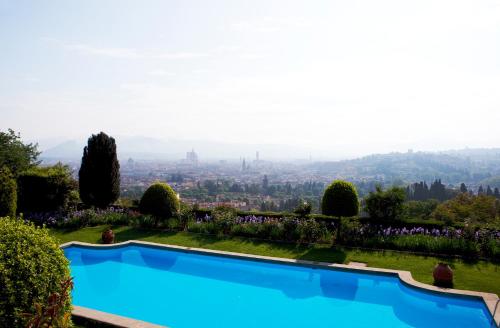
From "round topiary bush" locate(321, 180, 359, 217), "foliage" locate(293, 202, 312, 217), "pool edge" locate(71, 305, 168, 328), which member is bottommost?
"pool edge" locate(71, 305, 168, 328)

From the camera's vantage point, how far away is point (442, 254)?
10.9m

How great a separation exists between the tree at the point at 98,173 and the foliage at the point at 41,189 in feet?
2.78

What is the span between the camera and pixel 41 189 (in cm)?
1656

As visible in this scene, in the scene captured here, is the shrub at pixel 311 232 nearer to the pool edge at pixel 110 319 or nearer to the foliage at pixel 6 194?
the pool edge at pixel 110 319

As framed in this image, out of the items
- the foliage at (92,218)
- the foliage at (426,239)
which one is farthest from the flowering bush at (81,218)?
the foliage at (426,239)

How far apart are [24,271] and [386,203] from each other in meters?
11.1

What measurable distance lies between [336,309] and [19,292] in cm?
618

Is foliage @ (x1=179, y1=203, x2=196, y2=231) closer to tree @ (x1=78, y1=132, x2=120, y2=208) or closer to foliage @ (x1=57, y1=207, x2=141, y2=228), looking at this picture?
foliage @ (x1=57, y1=207, x2=141, y2=228)

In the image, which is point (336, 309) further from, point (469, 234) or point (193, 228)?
point (193, 228)

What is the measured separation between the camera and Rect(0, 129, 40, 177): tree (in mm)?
18109

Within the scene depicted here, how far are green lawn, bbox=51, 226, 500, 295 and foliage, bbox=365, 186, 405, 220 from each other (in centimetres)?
229

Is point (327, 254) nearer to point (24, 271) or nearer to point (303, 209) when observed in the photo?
point (303, 209)

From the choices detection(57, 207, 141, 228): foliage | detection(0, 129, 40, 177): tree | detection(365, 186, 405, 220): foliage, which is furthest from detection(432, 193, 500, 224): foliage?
detection(0, 129, 40, 177): tree

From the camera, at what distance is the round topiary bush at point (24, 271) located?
15.7 feet
